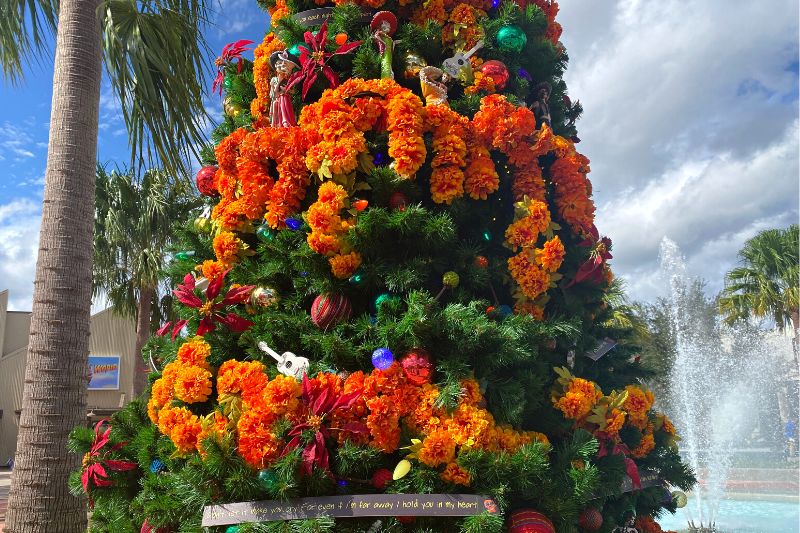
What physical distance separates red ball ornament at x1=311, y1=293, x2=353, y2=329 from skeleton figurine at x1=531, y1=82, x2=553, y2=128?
192cm

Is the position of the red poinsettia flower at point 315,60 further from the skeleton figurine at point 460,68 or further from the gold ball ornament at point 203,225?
the gold ball ornament at point 203,225

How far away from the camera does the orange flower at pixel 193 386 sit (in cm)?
298

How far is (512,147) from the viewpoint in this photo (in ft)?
11.6

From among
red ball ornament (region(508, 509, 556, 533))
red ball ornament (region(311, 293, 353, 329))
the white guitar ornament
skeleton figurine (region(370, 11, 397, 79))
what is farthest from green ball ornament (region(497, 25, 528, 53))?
red ball ornament (region(508, 509, 556, 533))

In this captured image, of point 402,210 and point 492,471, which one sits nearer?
point 492,471

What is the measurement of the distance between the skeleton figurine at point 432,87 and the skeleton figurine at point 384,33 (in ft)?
0.68

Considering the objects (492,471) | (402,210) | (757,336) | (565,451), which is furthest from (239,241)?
(757,336)

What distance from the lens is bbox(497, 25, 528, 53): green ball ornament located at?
3855 millimetres

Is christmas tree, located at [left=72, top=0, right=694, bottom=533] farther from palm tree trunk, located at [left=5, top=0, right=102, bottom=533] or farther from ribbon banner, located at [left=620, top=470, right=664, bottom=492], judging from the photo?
palm tree trunk, located at [left=5, top=0, right=102, bottom=533]

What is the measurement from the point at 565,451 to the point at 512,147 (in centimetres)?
172

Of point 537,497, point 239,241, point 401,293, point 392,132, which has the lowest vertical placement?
point 537,497

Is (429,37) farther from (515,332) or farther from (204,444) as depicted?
(204,444)

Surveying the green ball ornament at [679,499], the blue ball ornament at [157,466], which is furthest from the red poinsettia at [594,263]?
the blue ball ornament at [157,466]

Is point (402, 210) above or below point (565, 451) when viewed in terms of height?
above
